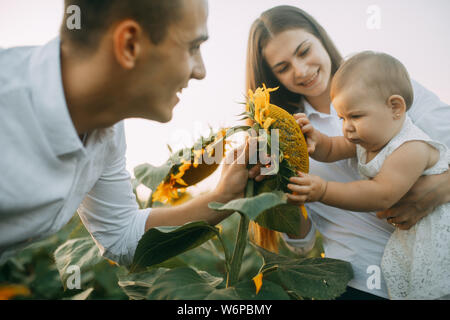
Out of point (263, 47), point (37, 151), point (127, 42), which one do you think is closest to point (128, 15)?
point (127, 42)

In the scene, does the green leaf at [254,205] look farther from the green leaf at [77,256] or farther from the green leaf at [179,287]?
the green leaf at [77,256]

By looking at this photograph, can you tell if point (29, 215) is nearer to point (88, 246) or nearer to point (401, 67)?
point (88, 246)

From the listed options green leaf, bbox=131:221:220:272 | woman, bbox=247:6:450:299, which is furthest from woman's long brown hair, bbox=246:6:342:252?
green leaf, bbox=131:221:220:272

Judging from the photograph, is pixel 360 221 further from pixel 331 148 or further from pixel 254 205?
pixel 254 205

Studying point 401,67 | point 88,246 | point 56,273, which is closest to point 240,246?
point 88,246

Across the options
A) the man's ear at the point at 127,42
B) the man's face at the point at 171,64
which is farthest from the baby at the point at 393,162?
the man's ear at the point at 127,42

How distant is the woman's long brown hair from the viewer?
4.67 feet

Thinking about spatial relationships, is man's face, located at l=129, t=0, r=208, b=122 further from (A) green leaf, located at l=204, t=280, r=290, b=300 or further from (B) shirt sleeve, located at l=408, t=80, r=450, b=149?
(B) shirt sleeve, located at l=408, t=80, r=450, b=149

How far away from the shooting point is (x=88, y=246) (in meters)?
1.29

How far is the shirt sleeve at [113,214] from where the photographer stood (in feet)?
3.69

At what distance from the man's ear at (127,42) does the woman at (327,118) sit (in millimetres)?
704

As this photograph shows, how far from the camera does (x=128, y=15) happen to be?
2.52 ft
